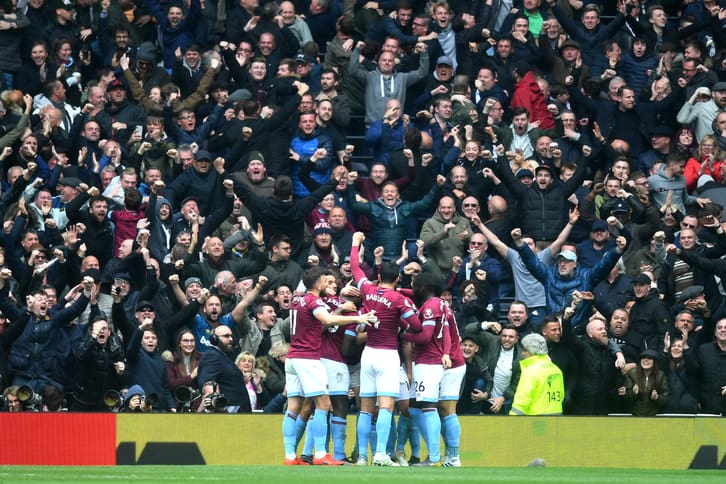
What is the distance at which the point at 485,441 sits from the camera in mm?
19453

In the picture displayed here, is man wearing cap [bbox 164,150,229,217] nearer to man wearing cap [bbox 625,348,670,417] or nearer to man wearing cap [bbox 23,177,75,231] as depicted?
man wearing cap [bbox 23,177,75,231]

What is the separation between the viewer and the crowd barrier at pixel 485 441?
63.2 ft

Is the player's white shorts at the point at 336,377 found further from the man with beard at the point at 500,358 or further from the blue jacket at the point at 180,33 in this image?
the blue jacket at the point at 180,33

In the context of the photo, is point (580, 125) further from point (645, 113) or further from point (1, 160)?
point (1, 160)

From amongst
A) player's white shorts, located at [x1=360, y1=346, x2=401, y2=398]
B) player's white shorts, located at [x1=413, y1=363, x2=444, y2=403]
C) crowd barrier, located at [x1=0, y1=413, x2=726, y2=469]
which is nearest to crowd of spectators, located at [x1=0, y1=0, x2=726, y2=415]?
crowd barrier, located at [x1=0, y1=413, x2=726, y2=469]

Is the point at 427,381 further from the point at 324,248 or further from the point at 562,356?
the point at 324,248

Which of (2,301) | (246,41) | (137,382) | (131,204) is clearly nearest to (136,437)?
(137,382)

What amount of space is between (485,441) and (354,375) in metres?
1.78

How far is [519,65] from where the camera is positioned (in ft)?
84.6

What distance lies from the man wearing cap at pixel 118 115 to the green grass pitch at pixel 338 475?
7881mm

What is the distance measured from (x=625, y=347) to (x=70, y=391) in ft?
23.3

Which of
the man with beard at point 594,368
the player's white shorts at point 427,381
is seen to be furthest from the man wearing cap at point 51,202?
the man with beard at point 594,368

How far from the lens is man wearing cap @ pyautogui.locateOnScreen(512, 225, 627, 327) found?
878 inches

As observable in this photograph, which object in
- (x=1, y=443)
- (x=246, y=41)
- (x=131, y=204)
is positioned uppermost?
(x=246, y=41)
